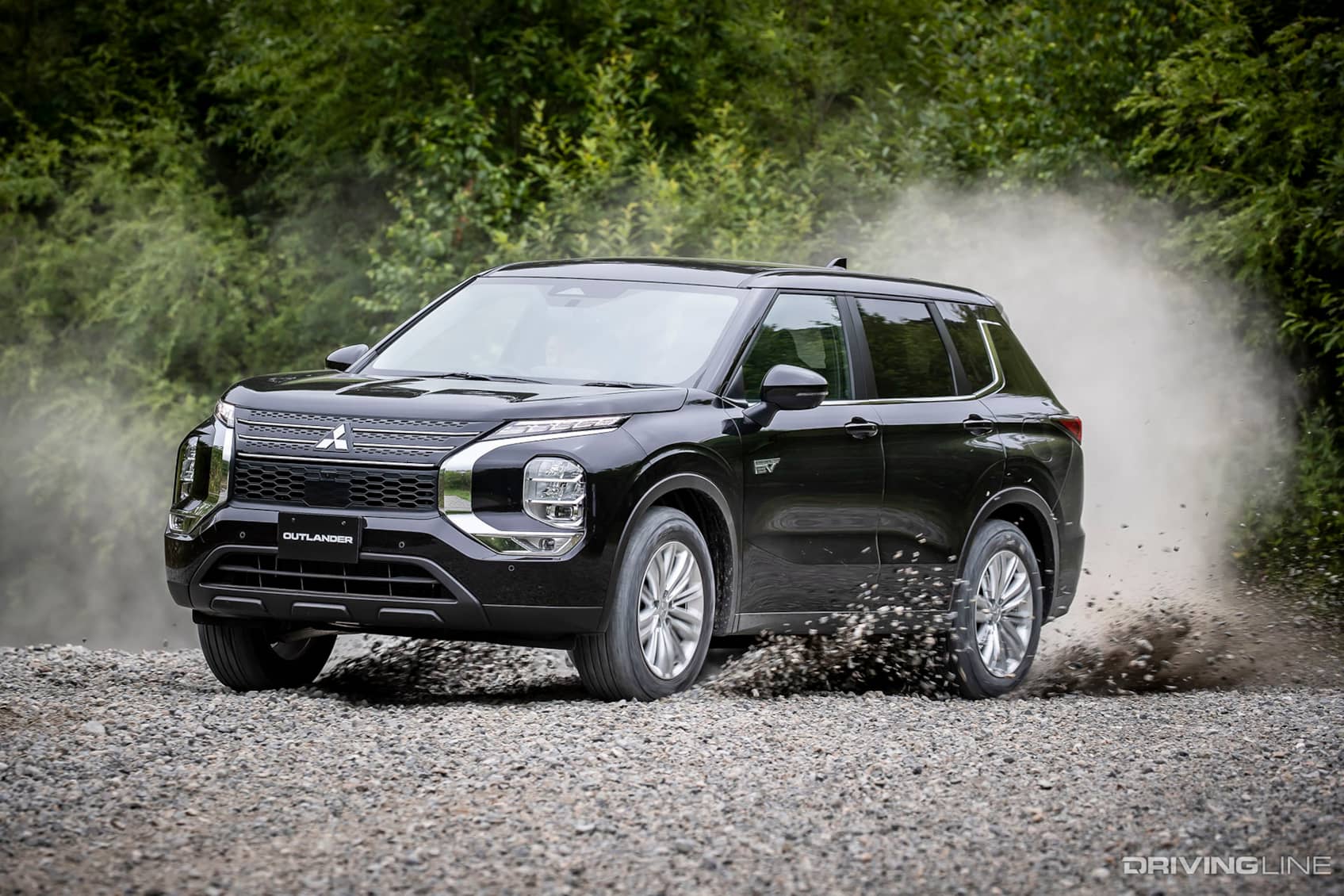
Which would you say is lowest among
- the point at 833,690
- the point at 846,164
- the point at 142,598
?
the point at 142,598

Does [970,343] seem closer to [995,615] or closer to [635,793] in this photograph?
[995,615]

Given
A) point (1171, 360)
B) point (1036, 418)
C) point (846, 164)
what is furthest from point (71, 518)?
point (1036, 418)

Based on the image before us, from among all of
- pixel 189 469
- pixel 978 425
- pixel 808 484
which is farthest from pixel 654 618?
pixel 978 425

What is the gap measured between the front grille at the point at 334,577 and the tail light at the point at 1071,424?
14.5 feet

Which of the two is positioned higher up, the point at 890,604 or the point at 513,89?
the point at 513,89

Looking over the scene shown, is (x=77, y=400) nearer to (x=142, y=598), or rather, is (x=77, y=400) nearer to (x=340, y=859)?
(x=142, y=598)

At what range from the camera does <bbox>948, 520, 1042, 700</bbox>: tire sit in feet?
30.5

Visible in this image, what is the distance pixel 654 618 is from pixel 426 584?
998mm

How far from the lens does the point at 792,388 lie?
25.9 feet

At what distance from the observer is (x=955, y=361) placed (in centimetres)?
962

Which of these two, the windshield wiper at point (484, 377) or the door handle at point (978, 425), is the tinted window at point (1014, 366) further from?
the windshield wiper at point (484, 377)

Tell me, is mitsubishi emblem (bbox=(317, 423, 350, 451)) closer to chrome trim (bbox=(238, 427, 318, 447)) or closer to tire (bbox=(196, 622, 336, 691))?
chrome trim (bbox=(238, 427, 318, 447))

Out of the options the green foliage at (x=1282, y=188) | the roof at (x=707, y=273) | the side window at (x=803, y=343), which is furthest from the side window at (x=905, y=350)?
the green foliage at (x=1282, y=188)

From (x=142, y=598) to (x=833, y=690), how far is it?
20.1 metres
